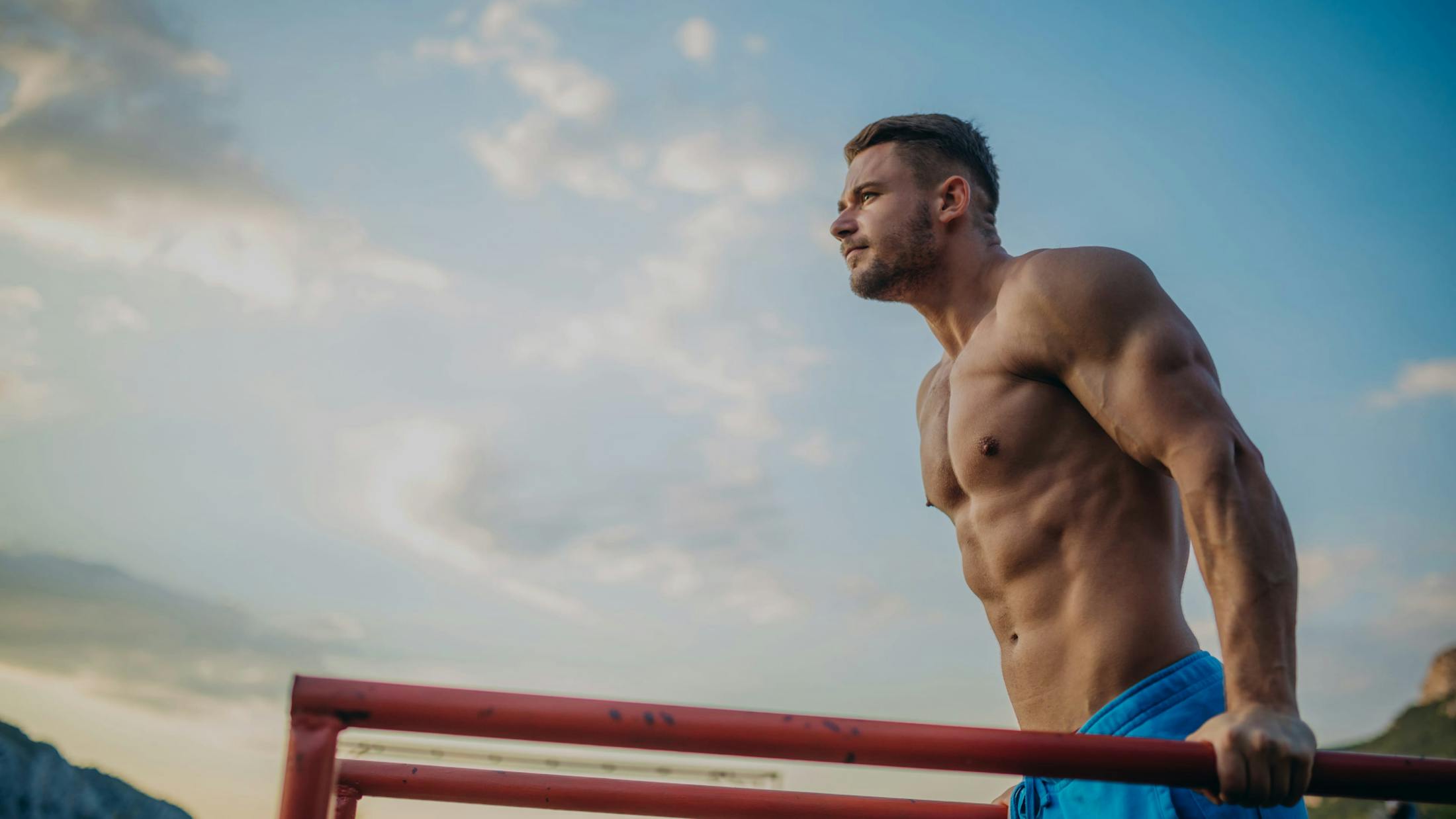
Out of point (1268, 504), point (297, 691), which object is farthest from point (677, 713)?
point (1268, 504)

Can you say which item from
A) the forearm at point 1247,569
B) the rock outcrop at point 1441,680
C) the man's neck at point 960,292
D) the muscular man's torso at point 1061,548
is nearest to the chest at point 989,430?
the muscular man's torso at point 1061,548

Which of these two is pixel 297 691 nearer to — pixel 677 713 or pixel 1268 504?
pixel 677 713

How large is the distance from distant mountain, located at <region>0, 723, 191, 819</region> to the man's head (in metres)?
45.0

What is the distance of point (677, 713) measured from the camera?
119cm

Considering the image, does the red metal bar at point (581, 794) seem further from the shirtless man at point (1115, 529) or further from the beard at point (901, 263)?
the beard at point (901, 263)

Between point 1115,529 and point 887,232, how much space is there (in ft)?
3.83

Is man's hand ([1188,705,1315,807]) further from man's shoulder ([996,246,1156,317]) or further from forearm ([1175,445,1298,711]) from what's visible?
man's shoulder ([996,246,1156,317])

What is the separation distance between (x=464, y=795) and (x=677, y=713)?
99 cm

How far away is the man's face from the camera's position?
280cm

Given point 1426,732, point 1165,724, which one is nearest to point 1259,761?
point 1165,724

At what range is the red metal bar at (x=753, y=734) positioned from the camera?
1.15 metres

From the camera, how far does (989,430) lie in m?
2.30

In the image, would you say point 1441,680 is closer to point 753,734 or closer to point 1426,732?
point 1426,732

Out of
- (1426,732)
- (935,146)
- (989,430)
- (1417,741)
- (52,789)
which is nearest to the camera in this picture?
(989,430)
